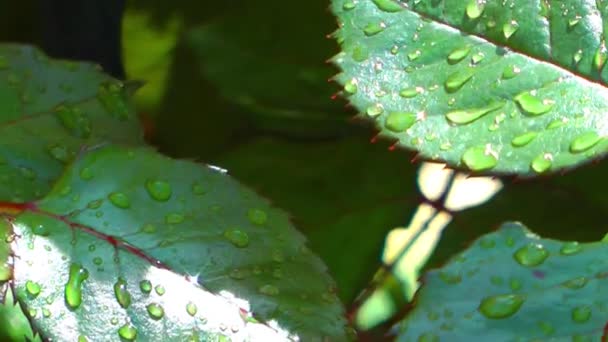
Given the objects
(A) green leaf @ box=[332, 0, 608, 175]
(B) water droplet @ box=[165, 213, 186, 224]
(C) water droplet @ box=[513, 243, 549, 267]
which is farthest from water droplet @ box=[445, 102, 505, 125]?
(B) water droplet @ box=[165, 213, 186, 224]

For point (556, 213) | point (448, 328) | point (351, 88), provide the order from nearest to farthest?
point (448, 328)
point (351, 88)
point (556, 213)

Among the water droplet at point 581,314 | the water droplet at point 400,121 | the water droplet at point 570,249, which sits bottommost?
the water droplet at point 570,249

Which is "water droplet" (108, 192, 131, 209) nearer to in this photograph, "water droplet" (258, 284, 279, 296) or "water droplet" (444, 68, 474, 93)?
"water droplet" (258, 284, 279, 296)

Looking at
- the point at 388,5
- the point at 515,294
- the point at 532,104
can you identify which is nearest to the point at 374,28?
the point at 388,5

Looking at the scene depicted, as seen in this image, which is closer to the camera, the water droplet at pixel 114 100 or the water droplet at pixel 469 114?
the water droplet at pixel 469 114

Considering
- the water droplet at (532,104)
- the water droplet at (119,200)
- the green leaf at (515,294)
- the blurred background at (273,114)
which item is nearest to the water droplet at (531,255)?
the green leaf at (515,294)

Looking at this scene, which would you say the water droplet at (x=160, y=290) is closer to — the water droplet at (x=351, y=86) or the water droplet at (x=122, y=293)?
the water droplet at (x=122, y=293)

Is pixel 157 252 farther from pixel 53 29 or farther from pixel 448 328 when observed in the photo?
pixel 53 29

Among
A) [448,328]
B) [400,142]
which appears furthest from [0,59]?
[448,328]
